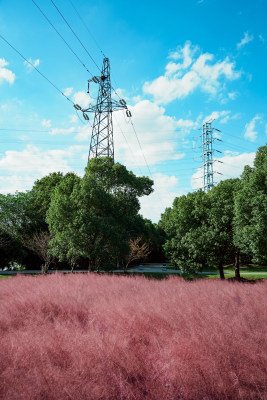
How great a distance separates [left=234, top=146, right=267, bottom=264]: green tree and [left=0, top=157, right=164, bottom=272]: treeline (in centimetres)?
914

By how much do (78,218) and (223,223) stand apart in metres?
11.2

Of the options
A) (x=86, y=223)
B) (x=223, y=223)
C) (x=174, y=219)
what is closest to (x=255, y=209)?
(x=223, y=223)

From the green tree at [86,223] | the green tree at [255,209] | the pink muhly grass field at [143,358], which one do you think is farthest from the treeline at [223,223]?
the pink muhly grass field at [143,358]

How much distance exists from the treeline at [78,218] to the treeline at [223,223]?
16.1ft

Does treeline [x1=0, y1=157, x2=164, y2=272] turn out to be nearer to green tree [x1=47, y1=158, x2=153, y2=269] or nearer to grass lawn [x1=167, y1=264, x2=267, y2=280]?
green tree [x1=47, y1=158, x2=153, y2=269]

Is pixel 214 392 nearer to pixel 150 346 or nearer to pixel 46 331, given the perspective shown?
pixel 150 346

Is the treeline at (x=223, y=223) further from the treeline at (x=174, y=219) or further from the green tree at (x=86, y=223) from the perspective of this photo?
the green tree at (x=86, y=223)

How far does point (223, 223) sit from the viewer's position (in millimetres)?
19703

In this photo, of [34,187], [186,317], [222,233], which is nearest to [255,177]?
[222,233]

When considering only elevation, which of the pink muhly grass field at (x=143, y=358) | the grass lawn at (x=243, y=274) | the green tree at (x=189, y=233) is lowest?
the grass lawn at (x=243, y=274)

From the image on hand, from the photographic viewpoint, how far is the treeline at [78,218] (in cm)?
1898

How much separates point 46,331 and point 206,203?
61.1 feet

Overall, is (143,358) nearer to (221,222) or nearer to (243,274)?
(221,222)

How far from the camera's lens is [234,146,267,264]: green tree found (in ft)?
48.5
